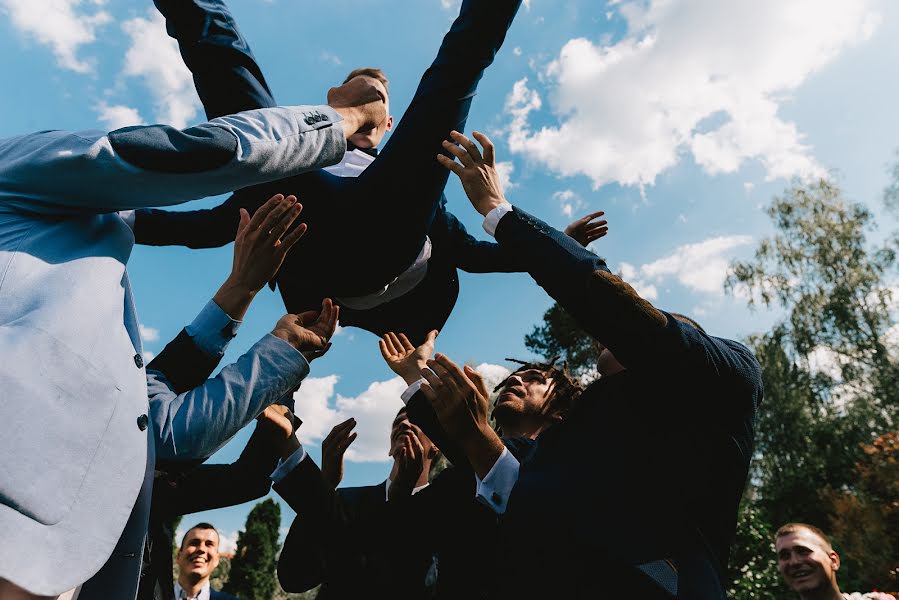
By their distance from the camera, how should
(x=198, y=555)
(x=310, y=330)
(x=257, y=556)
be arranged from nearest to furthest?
(x=310, y=330) → (x=198, y=555) → (x=257, y=556)

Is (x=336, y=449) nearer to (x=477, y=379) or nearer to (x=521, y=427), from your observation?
(x=521, y=427)

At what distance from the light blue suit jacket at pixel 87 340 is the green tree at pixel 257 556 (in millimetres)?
16477

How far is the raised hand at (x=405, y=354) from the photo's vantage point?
2.63 metres

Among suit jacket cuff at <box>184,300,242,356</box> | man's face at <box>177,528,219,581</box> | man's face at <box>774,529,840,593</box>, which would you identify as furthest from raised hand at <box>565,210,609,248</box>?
man's face at <box>177,528,219,581</box>

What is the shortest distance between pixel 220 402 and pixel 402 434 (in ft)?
6.76

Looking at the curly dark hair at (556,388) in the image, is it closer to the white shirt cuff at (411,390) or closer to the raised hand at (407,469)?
the raised hand at (407,469)

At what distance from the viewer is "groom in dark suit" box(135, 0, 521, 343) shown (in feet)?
6.54

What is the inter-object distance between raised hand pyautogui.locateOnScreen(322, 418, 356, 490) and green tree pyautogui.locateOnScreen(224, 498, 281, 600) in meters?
14.4

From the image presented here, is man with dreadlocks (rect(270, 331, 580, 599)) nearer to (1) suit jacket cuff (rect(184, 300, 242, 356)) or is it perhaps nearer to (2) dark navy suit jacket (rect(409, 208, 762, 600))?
(2) dark navy suit jacket (rect(409, 208, 762, 600))

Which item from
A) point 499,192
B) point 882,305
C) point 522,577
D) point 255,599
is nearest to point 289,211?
point 499,192

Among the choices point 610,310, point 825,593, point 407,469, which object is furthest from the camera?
point 825,593

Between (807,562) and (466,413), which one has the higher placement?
(807,562)

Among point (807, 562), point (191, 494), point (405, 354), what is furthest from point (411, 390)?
point (807, 562)

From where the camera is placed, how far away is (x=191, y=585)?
481 centimetres
